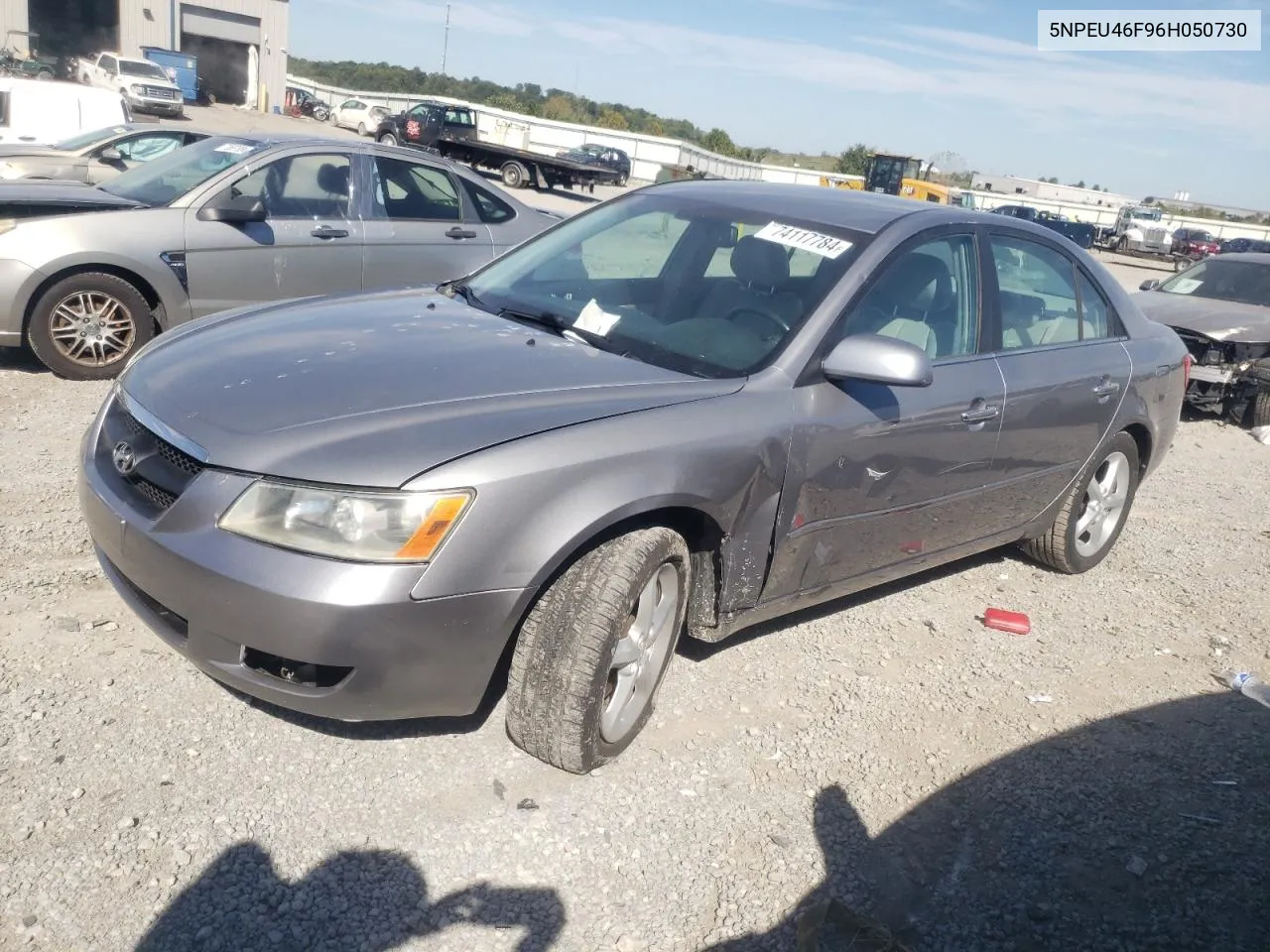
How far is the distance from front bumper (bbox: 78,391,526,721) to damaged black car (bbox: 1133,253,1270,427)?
796 centimetres

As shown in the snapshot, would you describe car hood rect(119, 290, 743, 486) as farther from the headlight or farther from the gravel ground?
the gravel ground

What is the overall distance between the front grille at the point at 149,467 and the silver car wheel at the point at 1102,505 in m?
3.99

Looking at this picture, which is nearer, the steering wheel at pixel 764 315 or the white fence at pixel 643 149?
the steering wheel at pixel 764 315

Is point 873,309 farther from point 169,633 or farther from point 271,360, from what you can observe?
point 169,633

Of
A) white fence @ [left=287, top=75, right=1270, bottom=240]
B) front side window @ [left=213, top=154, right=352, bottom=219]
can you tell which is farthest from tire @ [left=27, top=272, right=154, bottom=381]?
white fence @ [left=287, top=75, right=1270, bottom=240]

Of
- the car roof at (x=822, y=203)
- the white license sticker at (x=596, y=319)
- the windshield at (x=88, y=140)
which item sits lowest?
the windshield at (x=88, y=140)

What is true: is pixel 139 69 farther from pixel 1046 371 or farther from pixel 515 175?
pixel 1046 371

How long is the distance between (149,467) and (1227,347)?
30.1 feet

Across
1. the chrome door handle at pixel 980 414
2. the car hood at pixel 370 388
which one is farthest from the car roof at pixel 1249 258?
the car hood at pixel 370 388

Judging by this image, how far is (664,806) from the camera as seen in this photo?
3041mm

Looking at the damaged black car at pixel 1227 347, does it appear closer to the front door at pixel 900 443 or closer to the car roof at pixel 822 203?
the car roof at pixel 822 203

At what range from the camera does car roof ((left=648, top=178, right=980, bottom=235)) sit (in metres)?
3.92

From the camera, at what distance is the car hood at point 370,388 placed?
8.82ft

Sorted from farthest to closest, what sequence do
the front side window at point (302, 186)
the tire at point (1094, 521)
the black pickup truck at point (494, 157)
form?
1. the black pickup truck at point (494, 157)
2. the front side window at point (302, 186)
3. the tire at point (1094, 521)
